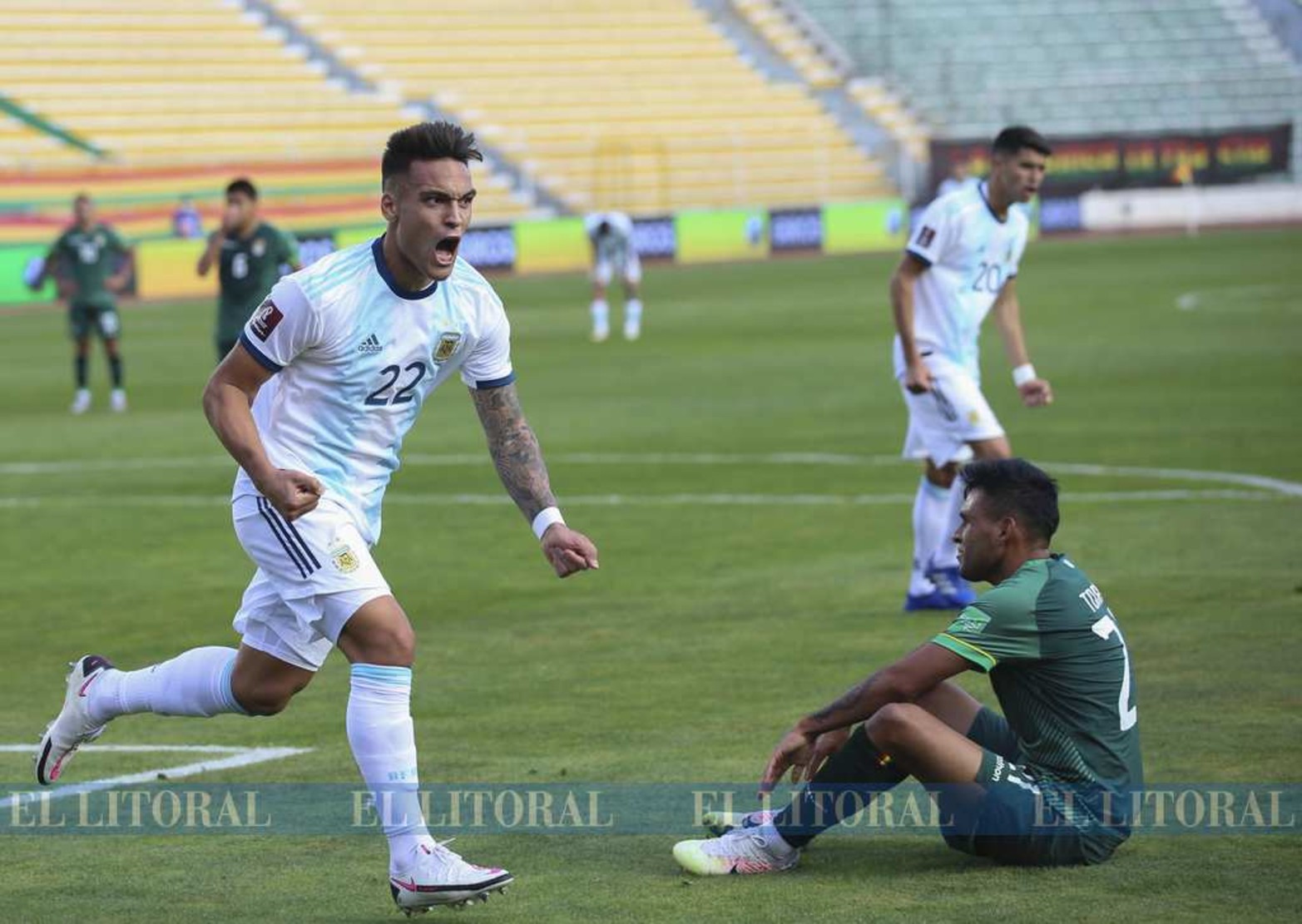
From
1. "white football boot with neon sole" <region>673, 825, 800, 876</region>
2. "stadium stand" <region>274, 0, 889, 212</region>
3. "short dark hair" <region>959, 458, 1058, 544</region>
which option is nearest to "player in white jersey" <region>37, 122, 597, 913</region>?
"white football boot with neon sole" <region>673, 825, 800, 876</region>

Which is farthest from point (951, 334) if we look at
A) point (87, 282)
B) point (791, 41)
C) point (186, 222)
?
point (791, 41)

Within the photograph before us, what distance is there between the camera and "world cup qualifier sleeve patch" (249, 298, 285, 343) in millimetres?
6086

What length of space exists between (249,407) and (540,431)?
43.2ft

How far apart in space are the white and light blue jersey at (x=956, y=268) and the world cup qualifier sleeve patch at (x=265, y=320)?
5.88 meters

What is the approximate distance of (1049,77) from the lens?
197ft

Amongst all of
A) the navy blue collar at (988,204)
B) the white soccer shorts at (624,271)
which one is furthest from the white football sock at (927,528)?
the white soccer shorts at (624,271)

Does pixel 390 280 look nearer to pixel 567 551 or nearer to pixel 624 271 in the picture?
pixel 567 551

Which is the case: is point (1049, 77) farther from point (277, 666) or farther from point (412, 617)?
point (277, 666)

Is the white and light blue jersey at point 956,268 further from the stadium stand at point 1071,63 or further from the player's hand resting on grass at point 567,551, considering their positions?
the stadium stand at point 1071,63

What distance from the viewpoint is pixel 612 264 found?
33.5m

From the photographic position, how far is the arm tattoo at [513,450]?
6.73 m

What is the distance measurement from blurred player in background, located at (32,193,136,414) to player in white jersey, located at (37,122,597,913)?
16623 mm

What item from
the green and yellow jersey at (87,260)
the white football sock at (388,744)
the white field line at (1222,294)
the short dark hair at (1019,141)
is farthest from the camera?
the white field line at (1222,294)

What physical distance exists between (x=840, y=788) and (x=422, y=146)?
7.07 ft
